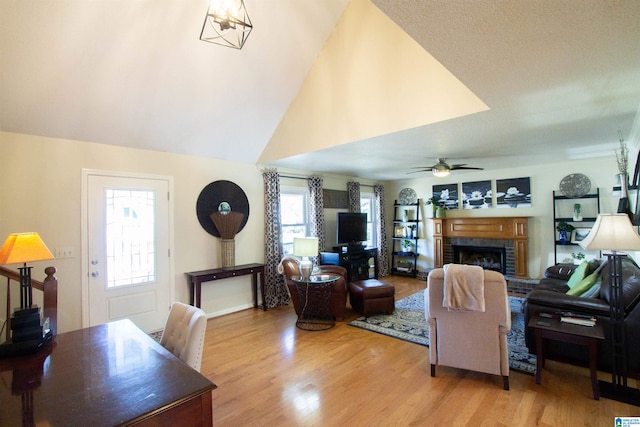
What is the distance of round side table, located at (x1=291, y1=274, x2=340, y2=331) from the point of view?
4.18 m

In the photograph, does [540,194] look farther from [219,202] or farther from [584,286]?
[219,202]

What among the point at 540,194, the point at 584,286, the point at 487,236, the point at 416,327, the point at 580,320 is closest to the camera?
the point at 580,320

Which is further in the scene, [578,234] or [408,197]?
[408,197]

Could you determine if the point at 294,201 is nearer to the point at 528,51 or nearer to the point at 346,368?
the point at 346,368

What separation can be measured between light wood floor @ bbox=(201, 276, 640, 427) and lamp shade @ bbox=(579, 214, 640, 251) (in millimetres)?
1203

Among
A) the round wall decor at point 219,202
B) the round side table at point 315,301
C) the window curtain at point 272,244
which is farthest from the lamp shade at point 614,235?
the round wall decor at point 219,202

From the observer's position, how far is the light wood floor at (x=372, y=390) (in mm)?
2219

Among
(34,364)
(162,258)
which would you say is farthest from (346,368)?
(162,258)

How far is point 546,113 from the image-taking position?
2889mm

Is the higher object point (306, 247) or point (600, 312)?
point (306, 247)

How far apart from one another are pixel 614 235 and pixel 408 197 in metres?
5.28

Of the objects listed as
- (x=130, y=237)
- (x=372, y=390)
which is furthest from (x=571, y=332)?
(x=130, y=237)

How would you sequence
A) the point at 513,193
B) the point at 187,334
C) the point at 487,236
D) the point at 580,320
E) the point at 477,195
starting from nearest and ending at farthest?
1. the point at 187,334
2. the point at 580,320
3. the point at 513,193
4. the point at 487,236
5. the point at 477,195

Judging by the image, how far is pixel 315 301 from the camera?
433cm
